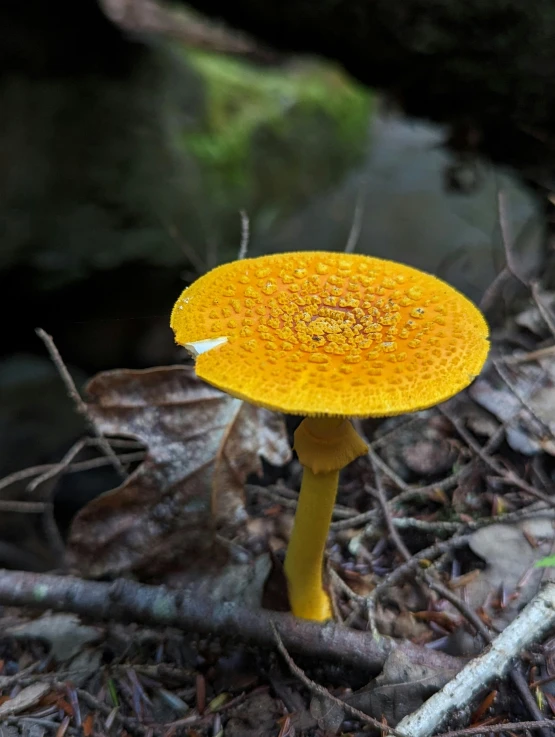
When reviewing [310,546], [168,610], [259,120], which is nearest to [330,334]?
[310,546]

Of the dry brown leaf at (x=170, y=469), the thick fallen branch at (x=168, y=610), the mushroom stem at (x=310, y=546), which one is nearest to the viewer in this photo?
the thick fallen branch at (x=168, y=610)

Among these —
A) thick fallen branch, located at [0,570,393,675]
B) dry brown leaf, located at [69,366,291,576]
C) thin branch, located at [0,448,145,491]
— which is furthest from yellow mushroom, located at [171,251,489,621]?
thin branch, located at [0,448,145,491]

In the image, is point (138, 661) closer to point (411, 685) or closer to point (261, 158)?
point (411, 685)

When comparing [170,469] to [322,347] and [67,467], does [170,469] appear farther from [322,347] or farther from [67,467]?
[322,347]

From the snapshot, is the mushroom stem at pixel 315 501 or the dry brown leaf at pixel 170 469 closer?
the mushroom stem at pixel 315 501

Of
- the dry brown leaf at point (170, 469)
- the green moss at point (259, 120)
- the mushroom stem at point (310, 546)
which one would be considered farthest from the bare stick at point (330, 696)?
the green moss at point (259, 120)

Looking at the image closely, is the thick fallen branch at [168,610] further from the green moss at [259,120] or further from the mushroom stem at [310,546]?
the green moss at [259,120]

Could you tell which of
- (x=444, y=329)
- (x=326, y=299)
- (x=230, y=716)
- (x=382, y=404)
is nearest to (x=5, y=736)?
(x=230, y=716)
